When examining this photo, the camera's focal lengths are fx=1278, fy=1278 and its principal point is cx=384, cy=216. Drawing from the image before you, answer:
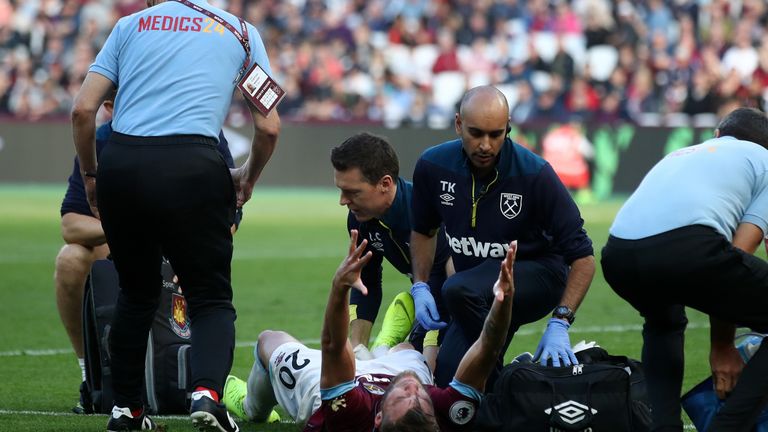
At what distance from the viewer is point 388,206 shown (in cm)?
643

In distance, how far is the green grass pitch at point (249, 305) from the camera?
700 cm

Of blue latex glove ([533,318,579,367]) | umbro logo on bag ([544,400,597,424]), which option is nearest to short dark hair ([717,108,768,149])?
blue latex glove ([533,318,579,367])

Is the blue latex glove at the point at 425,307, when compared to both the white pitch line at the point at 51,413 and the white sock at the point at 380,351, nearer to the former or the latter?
Answer: the white sock at the point at 380,351

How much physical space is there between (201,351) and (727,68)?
19.8 m

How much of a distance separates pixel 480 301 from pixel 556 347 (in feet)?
1.62

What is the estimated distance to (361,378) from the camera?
219 inches

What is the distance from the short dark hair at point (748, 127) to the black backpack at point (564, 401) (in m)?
1.12

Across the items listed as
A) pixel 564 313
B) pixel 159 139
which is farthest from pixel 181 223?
pixel 564 313

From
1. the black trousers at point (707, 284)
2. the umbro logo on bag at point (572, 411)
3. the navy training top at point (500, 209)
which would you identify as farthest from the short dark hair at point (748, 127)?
the umbro logo on bag at point (572, 411)

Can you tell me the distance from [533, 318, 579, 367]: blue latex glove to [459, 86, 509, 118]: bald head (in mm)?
1010

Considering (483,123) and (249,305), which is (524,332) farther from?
(483,123)

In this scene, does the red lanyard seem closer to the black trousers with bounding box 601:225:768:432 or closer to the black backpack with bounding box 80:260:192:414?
the black backpack with bounding box 80:260:192:414

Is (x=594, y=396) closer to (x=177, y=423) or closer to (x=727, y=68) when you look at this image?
(x=177, y=423)

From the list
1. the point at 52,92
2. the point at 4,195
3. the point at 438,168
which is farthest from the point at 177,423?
the point at 52,92
